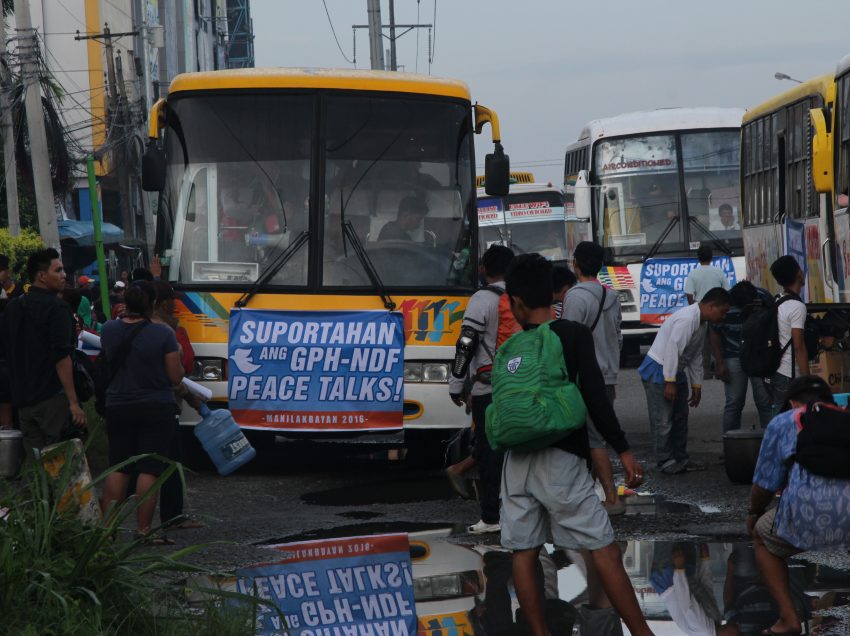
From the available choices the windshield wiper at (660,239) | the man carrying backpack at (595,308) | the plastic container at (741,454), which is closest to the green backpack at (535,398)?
the man carrying backpack at (595,308)

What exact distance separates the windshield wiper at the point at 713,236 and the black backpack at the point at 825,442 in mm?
16538

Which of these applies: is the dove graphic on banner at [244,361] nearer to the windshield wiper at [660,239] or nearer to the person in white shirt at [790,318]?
Result: the person in white shirt at [790,318]

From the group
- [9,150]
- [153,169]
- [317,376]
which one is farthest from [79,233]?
[317,376]

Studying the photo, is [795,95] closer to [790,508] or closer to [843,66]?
[843,66]

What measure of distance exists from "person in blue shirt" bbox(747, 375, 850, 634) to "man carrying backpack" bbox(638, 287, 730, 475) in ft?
16.3

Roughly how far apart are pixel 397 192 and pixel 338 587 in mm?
5087

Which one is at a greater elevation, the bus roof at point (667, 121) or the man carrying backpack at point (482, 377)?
the bus roof at point (667, 121)

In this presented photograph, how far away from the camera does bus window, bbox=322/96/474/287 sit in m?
12.2

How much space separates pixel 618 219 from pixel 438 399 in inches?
478

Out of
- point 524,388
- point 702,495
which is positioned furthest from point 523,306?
point 702,495

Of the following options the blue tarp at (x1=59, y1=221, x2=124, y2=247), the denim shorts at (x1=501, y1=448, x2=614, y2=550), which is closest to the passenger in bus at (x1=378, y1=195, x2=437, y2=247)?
the denim shorts at (x1=501, y1=448, x2=614, y2=550)

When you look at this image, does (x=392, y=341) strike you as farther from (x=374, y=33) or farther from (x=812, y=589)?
(x=374, y=33)

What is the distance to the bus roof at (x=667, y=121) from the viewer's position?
23562mm

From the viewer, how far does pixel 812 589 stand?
24.2ft
